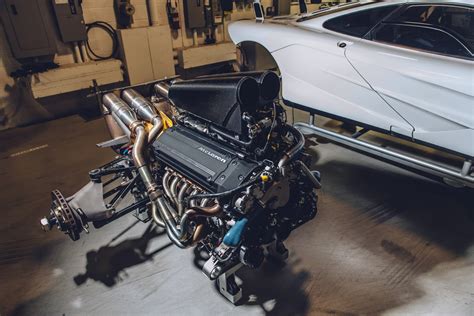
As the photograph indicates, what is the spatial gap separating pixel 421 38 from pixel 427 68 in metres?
0.31

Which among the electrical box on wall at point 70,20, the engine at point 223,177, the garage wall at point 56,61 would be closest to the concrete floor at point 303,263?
the engine at point 223,177

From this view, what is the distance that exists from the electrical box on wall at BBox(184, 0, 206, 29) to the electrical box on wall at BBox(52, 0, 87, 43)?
4.84 feet

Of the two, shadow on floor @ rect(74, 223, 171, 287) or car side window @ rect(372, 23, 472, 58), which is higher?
car side window @ rect(372, 23, 472, 58)

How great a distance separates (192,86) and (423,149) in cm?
229

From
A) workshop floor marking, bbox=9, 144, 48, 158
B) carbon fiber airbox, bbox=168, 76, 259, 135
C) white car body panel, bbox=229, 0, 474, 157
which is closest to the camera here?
carbon fiber airbox, bbox=168, 76, 259, 135

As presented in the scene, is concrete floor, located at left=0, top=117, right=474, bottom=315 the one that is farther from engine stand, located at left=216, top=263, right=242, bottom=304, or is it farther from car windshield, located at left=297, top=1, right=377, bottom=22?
car windshield, located at left=297, top=1, right=377, bottom=22

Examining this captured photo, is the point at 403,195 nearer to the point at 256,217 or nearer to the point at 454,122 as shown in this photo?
the point at 454,122

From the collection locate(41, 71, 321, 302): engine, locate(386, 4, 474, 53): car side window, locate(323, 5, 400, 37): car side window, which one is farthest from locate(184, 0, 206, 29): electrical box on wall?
locate(41, 71, 321, 302): engine

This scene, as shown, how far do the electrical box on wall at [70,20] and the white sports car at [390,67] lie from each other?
224 centimetres

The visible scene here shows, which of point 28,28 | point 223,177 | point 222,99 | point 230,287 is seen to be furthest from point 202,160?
point 28,28

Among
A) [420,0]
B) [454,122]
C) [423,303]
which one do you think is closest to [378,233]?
[423,303]

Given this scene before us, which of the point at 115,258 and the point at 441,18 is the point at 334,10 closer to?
the point at 441,18

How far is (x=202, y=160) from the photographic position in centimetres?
156

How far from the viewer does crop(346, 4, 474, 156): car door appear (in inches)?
77.9
